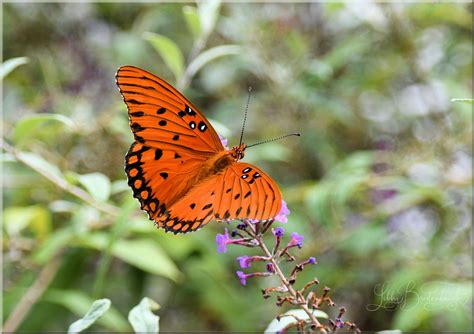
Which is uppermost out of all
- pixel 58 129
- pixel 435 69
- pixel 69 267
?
pixel 435 69

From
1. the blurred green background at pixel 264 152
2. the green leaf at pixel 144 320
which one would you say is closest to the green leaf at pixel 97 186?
the blurred green background at pixel 264 152

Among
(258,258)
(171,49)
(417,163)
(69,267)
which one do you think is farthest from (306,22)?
(258,258)

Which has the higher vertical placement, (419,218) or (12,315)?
(419,218)

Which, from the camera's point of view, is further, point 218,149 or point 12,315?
point 12,315

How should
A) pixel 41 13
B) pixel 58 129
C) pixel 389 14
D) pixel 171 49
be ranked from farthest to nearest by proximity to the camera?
pixel 41 13 < pixel 389 14 < pixel 58 129 < pixel 171 49

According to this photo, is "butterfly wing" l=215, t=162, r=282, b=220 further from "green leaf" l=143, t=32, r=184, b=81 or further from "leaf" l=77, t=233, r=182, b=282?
"leaf" l=77, t=233, r=182, b=282

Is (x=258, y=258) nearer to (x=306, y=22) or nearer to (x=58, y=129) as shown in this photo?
(x=58, y=129)

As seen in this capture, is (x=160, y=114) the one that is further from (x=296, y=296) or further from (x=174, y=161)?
(x=296, y=296)
